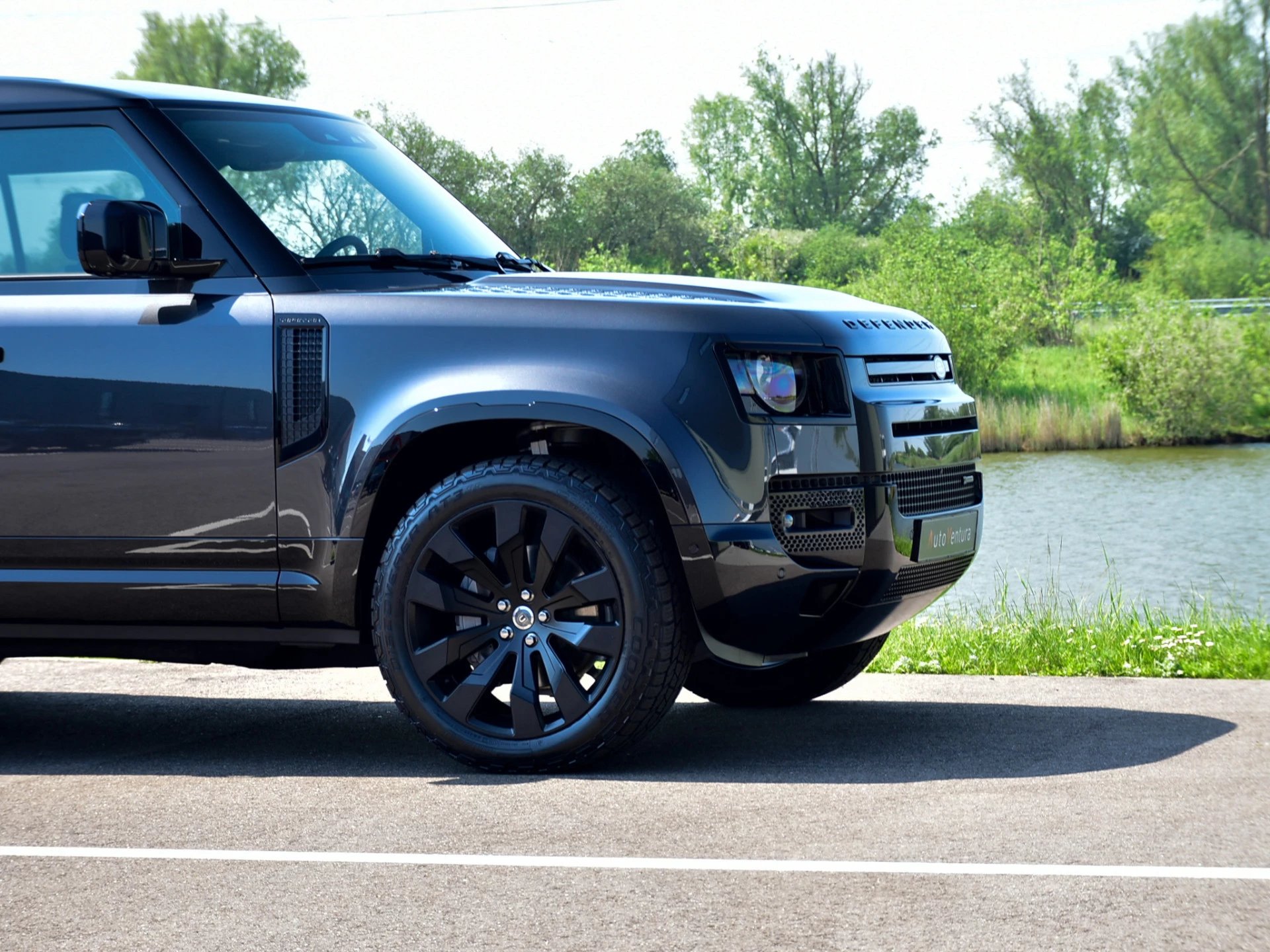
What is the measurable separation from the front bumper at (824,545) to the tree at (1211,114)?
194 ft

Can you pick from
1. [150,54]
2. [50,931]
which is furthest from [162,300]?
[150,54]

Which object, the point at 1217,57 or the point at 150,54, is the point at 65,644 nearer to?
the point at 1217,57

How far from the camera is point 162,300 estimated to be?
5.18 meters

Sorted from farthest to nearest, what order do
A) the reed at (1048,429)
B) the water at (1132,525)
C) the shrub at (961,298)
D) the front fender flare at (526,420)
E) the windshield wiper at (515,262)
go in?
the shrub at (961,298), the reed at (1048,429), the water at (1132,525), the windshield wiper at (515,262), the front fender flare at (526,420)

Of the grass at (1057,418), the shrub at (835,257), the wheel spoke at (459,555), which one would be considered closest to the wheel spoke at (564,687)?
the wheel spoke at (459,555)

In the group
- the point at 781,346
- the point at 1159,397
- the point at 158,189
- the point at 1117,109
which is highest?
the point at 1117,109

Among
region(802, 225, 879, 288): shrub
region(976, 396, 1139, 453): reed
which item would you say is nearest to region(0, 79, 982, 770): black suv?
region(976, 396, 1139, 453): reed

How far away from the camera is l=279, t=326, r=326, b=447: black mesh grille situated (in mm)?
5035

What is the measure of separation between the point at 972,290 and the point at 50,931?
37.8 metres

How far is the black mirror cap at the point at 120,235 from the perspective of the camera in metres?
4.97

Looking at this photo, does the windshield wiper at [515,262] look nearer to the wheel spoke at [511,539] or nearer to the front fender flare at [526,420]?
the front fender flare at [526,420]

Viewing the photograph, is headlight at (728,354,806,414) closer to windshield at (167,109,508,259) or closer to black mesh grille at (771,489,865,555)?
black mesh grille at (771,489,865,555)

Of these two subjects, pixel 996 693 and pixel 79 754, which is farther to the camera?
pixel 996 693

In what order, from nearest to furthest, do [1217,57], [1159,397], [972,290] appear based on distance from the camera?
[1159,397] < [972,290] < [1217,57]
